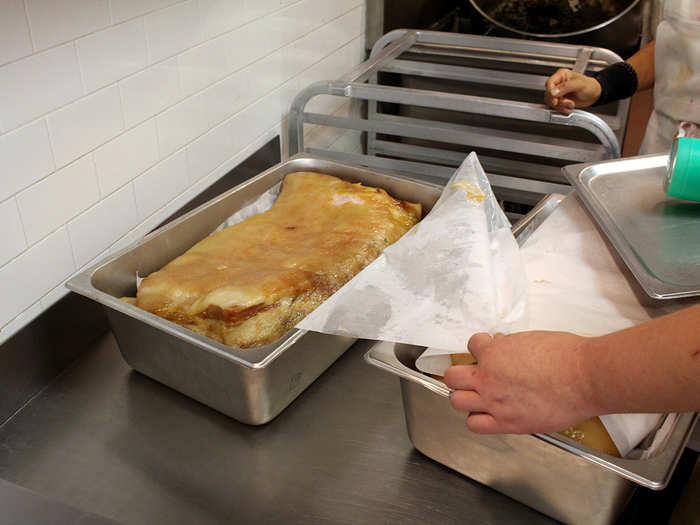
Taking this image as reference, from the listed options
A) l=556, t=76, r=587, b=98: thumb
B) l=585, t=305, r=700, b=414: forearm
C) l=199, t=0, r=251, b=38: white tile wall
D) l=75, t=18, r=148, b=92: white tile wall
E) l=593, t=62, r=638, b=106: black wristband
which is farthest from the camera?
l=593, t=62, r=638, b=106: black wristband

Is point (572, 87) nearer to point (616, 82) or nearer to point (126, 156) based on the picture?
point (616, 82)

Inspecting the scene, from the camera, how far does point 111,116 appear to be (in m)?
1.08

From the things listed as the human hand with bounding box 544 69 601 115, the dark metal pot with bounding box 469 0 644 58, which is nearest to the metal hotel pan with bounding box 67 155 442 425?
the human hand with bounding box 544 69 601 115

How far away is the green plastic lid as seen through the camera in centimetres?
90

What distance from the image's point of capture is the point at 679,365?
21.3 inches

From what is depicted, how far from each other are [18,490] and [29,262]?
0.45m

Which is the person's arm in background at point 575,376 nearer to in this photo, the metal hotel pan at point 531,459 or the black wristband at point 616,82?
the metal hotel pan at point 531,459

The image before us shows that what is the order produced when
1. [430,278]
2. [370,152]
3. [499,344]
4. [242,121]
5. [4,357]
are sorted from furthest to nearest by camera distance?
[370,152]
[242,121]
[4,357]
[430,278]
[499,344]

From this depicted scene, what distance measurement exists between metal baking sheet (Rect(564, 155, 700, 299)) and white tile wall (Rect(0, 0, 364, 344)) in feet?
2.35

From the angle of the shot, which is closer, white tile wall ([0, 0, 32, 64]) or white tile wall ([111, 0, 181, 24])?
white tile wall ([0, 0, 32, 64])

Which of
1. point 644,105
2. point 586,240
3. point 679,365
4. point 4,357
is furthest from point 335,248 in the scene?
point 644,105

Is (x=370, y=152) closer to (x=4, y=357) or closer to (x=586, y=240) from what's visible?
(x=586, y=240)

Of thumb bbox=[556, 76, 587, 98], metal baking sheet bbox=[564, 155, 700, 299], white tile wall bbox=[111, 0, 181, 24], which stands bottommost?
metal baking sheet bbox=[564, 155, 700, 299]

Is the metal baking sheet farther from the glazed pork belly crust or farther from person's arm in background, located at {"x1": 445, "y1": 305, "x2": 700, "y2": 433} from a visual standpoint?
the glazed pork belly crust
